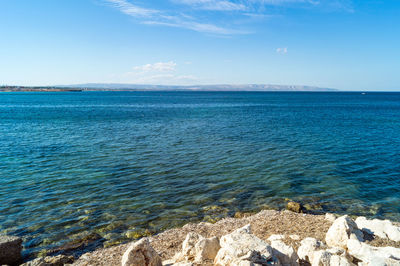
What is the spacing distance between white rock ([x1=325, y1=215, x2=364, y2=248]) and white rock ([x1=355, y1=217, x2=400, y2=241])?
123cm

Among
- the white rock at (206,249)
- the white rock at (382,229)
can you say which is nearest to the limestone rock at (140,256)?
the white rock at (206,249)

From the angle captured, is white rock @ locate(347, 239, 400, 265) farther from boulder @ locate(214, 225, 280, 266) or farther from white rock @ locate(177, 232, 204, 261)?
white rock @ locate(177, 232, 204, 261)

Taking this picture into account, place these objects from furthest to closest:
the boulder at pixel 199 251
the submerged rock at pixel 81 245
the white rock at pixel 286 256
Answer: the submerged rock at pixel 81 245 → the boulder at pixel 199 251 → the white rock at pixel 286 256

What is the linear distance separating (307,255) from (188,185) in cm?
1266

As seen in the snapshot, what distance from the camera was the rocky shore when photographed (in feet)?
25.5

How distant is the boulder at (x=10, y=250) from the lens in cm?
1132

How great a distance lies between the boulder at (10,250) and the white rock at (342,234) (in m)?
Result: 13.7

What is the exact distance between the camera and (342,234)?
404 inches

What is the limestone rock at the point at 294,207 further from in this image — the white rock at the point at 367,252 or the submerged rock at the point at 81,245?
the submerged rock at the point at 81,245

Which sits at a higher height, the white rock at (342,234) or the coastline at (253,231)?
the white rock at (342,234)

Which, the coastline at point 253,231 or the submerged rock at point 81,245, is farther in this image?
the submerged rock at point 81,245

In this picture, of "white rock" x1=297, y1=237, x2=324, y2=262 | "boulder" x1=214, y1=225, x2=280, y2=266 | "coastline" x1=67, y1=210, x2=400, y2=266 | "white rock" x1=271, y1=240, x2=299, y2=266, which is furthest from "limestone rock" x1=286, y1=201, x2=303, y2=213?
"boulder" x1=214, y1=225, x2=280, y2=266

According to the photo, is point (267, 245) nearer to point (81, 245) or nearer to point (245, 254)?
point (245, 254)

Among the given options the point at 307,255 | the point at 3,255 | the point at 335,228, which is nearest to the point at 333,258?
the point at 307,255
